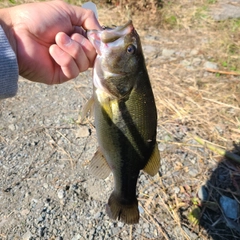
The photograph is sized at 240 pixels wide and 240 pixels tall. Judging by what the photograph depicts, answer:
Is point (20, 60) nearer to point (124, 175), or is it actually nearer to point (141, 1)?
point (124, 175)

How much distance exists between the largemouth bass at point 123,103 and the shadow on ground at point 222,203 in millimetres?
1306

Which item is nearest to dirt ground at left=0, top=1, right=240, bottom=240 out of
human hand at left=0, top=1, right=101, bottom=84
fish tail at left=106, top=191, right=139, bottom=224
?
fish tail at left=106, top=191, right=139, bottom=224

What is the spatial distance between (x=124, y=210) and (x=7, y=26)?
1.30 meters

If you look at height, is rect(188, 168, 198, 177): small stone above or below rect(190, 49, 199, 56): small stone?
above

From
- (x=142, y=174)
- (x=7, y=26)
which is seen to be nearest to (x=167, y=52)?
(x=142, y=174)

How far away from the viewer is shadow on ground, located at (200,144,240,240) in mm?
2959

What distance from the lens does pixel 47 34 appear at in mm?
1951

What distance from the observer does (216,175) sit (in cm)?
338

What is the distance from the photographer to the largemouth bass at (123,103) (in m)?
1.71

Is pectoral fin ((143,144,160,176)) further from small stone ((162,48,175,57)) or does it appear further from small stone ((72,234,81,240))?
small stone ((162,48,175,57))

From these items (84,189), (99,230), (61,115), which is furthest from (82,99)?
(99,230)

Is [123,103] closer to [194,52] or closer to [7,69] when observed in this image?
[7,69]

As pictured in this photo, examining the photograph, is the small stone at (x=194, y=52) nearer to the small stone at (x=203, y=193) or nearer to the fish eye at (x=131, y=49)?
the small stone at (x=203, y=193)

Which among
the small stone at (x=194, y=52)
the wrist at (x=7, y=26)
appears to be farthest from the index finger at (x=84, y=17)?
the small stone at (x=194, y=52)
